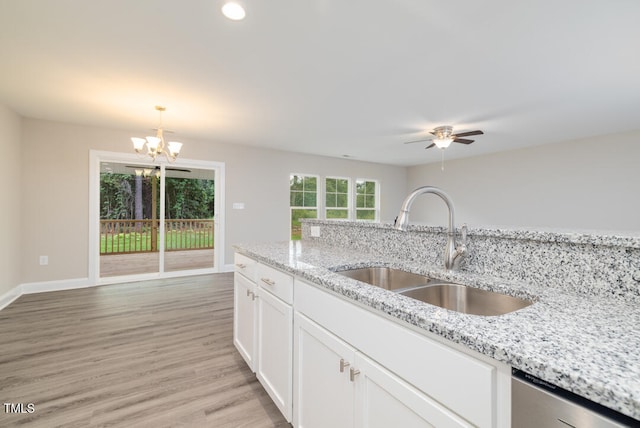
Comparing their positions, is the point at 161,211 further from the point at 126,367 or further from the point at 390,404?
the point at 390,404

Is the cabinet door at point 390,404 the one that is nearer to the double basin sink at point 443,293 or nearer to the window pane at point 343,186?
the double basin sink at point 443,293

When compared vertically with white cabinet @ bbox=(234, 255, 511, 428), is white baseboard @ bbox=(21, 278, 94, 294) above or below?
below

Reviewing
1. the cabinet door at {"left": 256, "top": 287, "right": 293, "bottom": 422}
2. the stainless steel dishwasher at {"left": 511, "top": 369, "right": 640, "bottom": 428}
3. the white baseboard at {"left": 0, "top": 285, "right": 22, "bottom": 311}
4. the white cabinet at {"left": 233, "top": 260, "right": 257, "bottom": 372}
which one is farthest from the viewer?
the white baseboard at {"left": 0, "top": 285, "right": 22, "bottom": 311}

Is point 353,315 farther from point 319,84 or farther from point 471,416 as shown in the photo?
point 319,84

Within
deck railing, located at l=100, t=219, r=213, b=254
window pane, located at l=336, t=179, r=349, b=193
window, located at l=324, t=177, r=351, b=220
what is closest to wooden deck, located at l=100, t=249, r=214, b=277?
deck railing, located at l=100, t=219, r=213, b=254

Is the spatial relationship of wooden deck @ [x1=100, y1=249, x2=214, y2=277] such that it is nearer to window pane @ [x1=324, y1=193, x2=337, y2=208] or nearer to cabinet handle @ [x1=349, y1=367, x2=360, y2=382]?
window pane @ [x1=324, y1=193, x2=337, y2=208]

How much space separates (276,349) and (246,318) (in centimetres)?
51

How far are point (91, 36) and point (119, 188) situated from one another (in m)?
3.44

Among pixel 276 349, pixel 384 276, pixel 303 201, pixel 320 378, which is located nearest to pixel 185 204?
pixel 303 201

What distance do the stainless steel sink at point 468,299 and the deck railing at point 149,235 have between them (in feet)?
17.9

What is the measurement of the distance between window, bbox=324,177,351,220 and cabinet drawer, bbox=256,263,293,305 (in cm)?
515

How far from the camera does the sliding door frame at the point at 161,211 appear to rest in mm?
4332

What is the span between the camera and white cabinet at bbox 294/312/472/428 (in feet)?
2.65

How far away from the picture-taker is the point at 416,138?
5039 millimetres
